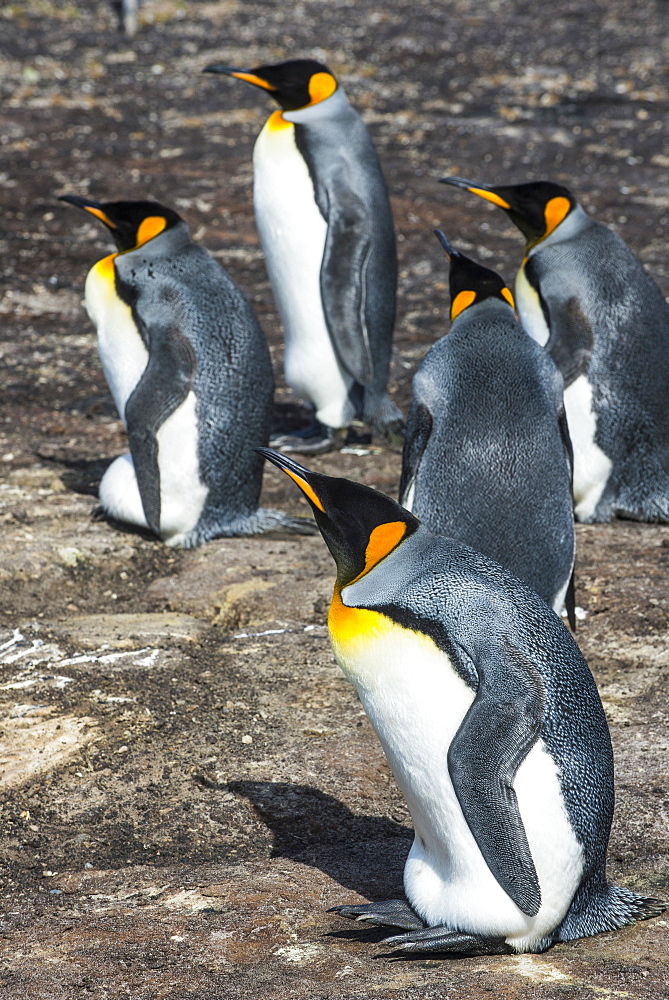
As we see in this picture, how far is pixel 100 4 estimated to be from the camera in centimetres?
1631

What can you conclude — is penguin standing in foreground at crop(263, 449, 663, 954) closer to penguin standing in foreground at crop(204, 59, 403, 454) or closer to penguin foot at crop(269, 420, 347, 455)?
penguin foot at crop(269, 420, 347, 455)

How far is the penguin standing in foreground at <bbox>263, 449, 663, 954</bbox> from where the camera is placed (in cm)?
237

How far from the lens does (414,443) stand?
4105 millimetres

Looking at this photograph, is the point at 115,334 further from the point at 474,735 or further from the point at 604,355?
the point at 474,735

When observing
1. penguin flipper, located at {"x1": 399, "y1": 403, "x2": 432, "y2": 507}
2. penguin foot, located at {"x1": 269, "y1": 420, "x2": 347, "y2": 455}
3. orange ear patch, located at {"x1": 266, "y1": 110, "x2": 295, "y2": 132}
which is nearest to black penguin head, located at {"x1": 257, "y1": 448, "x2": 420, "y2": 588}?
penguin flipper, located at {"x1": 399, "y1": 403, "x2": 432, "y2": 507}

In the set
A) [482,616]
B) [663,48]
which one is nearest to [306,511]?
[482,616]

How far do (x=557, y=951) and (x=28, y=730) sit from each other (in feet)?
5.73

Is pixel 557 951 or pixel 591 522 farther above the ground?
pixel 557 951

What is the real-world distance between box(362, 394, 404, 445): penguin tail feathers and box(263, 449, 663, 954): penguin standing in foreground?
3.75 metres

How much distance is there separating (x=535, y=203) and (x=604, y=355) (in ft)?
2.56

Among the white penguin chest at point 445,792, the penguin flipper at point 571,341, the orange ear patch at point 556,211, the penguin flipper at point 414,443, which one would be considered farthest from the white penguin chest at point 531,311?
the white penguin chest at point 445,792

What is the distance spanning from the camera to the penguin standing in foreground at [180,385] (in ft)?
16.7

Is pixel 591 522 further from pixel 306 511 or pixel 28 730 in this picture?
pixel 28 730

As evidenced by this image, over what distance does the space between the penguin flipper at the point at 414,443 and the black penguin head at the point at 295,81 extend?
312 cm
